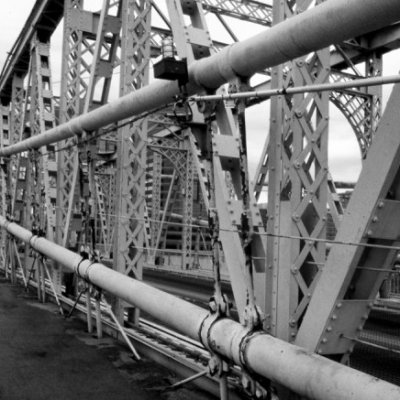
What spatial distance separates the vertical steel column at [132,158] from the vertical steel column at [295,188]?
4.50 m

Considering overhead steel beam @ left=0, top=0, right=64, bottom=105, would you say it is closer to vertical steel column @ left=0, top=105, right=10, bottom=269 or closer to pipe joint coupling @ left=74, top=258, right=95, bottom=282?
vertical steel column @ left=0, top=105, right=10, bottom=269

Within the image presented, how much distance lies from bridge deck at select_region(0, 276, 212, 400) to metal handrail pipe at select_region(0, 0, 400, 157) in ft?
10.4

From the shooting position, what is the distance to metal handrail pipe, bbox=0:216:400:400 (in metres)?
3.08

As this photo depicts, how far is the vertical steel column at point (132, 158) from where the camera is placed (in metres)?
8.84

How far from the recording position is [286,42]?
347 centimetres

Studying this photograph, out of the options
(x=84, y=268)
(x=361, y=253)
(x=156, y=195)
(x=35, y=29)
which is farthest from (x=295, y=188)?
(x=156, y=195)

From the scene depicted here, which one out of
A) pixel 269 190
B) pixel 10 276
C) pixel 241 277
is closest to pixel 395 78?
pixel 269 190

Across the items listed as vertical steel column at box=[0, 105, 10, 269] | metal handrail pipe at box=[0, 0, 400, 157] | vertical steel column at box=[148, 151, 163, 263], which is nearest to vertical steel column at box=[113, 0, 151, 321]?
metal handrail pipe at box=[0, 0, 400, 157]

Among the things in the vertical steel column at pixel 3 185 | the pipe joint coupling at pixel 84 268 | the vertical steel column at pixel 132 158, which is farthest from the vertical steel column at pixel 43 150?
the vertical steel column at pixel 3 185

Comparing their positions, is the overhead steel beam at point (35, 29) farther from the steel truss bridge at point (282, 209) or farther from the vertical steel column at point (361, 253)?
the vertical steel column at point (361, 253)

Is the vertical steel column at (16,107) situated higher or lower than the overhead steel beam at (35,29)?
lower

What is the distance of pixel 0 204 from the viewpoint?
21.7 metres

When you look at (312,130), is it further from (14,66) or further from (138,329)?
(14,66)

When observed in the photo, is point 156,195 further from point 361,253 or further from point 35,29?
point 361,253
